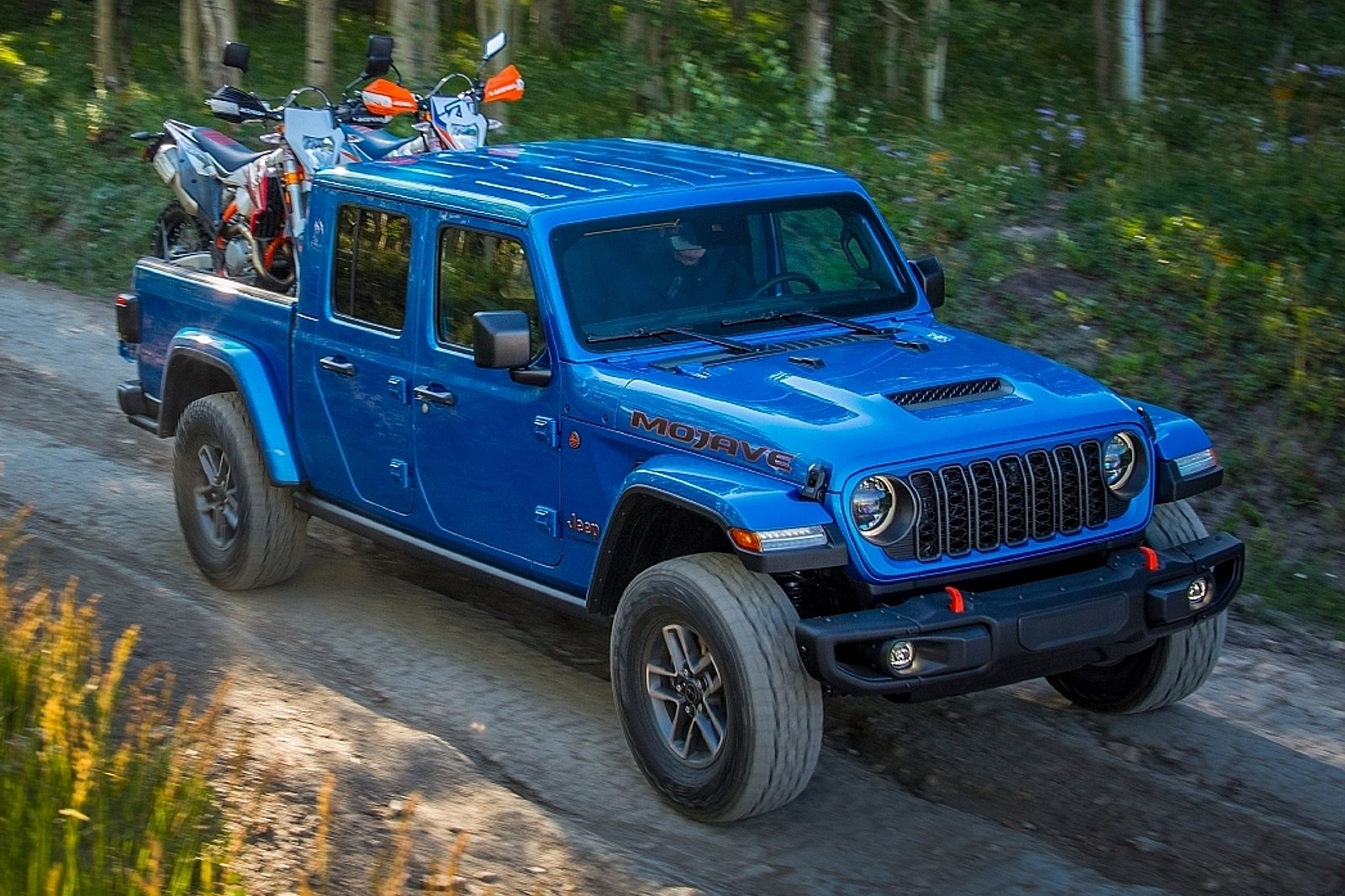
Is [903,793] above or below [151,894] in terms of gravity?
below

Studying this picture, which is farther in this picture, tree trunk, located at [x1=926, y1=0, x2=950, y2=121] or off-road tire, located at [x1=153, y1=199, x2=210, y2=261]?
tree trunk, located at [x1=926, y1=0, x2=950, y2=121]

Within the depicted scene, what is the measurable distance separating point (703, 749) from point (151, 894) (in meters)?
2.07

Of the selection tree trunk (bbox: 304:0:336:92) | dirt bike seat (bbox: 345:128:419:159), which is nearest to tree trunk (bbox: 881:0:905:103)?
tree trunk (bbox: 304:0:336:92)

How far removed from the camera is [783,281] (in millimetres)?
5617

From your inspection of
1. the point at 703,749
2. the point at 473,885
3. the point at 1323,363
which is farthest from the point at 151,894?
the point at 1323,363

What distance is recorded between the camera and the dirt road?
4.43 meters

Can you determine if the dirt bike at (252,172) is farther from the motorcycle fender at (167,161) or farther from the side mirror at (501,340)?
the side mirror at (501,340)

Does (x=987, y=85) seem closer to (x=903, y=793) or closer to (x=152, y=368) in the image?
(x=152, y=368)

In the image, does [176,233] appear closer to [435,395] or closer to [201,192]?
[201,192]

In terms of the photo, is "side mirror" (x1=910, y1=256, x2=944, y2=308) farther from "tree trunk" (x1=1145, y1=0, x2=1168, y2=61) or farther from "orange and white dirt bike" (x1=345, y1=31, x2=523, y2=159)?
"tree trunk" (x1=1145, y1=0, x2=1168, y2=61)

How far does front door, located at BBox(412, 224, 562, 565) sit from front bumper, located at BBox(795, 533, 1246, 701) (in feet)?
4.24

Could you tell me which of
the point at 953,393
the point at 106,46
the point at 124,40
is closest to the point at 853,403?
the point at 953,393

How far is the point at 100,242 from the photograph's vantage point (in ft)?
45.9

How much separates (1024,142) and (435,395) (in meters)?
7.50
